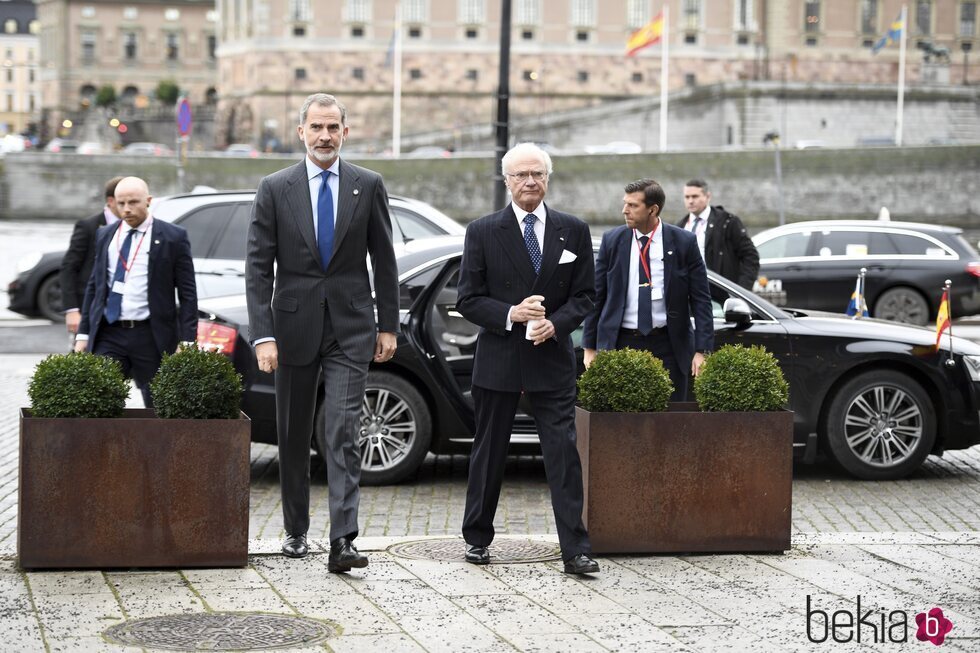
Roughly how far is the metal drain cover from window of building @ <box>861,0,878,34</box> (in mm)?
96586

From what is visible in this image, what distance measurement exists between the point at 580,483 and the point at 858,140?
77819 millimetres

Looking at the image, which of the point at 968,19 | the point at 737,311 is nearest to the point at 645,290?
the point at 737,311

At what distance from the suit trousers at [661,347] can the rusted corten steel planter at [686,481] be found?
129 cm

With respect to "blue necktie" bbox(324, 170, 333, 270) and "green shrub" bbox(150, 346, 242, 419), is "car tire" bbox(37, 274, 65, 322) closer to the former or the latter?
"green shrub" bbox(150, 346, 242, 419)

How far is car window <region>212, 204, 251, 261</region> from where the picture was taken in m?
14.5

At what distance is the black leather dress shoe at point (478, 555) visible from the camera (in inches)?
273

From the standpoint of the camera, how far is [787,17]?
96.2 metres

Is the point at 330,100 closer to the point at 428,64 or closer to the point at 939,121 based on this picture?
the point at 939,121

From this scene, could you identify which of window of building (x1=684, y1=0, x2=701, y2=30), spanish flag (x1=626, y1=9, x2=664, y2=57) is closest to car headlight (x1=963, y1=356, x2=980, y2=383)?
spanish flag (x1=626, y1=9, x2=664, y2=57)

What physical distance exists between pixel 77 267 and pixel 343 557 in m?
5.64

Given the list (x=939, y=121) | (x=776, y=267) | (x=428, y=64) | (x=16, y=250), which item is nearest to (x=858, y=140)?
(x=939, y=121)

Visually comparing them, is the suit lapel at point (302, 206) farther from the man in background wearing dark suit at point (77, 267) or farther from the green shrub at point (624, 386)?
the man in background wearing dark suit at point (77, 267)

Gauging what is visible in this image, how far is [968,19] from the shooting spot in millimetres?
102312

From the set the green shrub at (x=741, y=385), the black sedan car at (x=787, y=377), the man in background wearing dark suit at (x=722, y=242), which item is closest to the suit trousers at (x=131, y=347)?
the black sedan car at (x=787, y=377)
